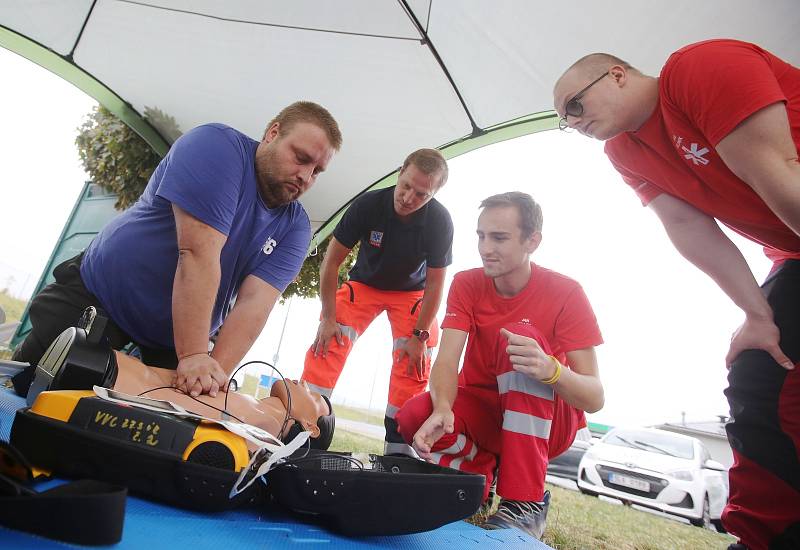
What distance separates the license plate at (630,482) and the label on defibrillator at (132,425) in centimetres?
616

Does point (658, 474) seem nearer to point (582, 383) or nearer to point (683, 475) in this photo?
point (683, 475)

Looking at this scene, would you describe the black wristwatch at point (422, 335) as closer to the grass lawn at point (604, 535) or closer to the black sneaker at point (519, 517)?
the grass lawn at point (604, 535)

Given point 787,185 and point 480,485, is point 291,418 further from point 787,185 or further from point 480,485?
point 787,185

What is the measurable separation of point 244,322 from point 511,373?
964 millimetres

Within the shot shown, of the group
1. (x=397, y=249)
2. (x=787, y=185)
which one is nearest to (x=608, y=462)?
(x=397, y=249)

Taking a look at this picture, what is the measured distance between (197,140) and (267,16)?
168 cm

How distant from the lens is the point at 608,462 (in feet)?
19.7

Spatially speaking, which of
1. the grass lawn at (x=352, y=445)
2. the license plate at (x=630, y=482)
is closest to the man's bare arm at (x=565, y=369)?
the grass lawn at (x=352, y=445)

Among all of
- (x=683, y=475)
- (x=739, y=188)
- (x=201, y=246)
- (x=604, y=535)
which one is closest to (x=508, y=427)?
(x=739, y=188)

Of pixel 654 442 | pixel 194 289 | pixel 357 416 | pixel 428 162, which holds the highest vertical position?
pixel 428 162

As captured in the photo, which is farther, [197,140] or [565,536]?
[565,536]

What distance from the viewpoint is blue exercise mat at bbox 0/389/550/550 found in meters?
0.55

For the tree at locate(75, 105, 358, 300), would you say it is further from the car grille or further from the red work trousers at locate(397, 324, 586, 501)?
the car grille

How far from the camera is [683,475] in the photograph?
5.19m
